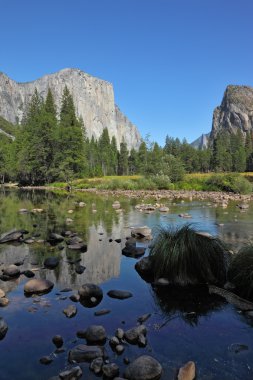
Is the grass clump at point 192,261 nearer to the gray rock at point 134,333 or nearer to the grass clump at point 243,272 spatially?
the grass clump at point 243,272

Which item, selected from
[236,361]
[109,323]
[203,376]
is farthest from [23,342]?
[236,361]

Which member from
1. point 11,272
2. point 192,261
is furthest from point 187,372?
point 11,272

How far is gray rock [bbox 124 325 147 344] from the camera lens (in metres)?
5.59

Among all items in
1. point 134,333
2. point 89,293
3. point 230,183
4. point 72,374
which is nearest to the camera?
point 72,374

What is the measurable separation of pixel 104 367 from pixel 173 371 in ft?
3.20

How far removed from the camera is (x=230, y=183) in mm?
44125

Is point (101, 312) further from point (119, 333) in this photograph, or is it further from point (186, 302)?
point (186, 302)

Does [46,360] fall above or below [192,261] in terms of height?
below

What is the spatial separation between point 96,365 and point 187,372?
128 centimetres

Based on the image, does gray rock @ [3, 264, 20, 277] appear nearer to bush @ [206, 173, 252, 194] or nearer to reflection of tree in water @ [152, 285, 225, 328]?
reflection of tree in water @ [152, 285, 225, 328]

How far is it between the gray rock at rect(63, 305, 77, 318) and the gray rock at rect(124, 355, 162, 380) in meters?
2.16

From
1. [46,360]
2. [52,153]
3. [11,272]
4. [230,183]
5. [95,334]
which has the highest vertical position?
[52,153]

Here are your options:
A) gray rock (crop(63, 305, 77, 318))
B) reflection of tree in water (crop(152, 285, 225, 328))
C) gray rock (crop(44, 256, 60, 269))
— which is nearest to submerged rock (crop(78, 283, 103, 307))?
gray rock (crop(63, 305, 77, 318))

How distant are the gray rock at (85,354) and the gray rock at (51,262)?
4878mm
